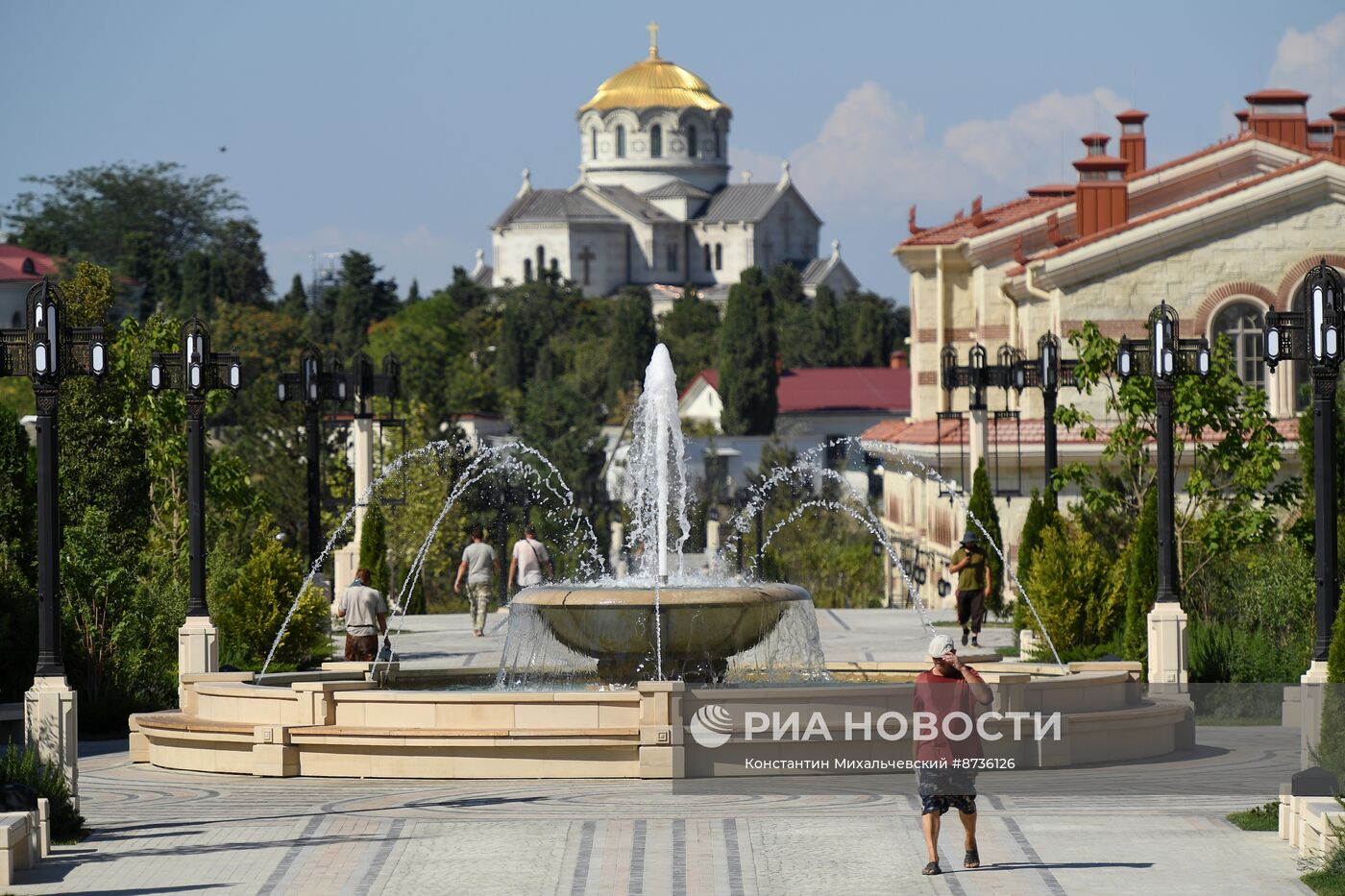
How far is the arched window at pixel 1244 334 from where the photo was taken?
43.3m

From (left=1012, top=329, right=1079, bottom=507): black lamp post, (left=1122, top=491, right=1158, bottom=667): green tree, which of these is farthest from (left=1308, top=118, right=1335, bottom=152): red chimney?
(left=1122, top=491, right=1158, bottom=667): green tree

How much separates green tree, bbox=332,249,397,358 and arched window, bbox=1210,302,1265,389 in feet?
276

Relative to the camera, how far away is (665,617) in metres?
18.3

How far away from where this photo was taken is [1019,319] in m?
51.2

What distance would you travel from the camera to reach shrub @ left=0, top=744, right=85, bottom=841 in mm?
14164

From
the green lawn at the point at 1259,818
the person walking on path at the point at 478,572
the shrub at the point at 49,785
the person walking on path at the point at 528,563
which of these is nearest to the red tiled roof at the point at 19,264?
the person walking on path at the point at 478,572

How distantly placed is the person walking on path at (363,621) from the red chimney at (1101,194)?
96.5 feet

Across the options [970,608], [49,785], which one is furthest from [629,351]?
[49,785]

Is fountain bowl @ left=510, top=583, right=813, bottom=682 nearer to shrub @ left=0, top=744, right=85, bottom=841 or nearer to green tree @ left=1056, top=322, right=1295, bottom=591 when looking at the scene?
shrub @ left=0, top=744, right=85, bottom=841

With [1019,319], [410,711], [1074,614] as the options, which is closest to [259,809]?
[410,711]

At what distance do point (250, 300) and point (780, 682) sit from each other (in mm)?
120451

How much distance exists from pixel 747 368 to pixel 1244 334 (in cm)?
7420

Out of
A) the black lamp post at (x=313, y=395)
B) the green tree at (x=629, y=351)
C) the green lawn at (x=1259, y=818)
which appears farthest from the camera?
the green tree at (x=629, y=351)

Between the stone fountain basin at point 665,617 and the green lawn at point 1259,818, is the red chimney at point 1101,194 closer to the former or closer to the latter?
the stone fountain basin at point 665,617
